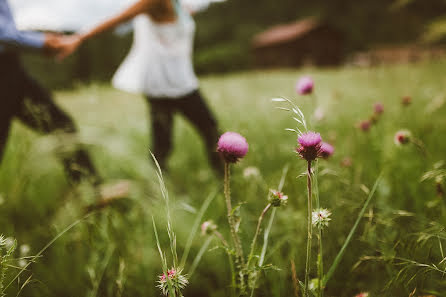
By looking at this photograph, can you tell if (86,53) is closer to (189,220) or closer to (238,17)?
(189,220)

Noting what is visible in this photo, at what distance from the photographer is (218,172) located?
6.95 ft

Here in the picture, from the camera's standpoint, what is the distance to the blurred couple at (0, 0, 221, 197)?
1572 millimetres

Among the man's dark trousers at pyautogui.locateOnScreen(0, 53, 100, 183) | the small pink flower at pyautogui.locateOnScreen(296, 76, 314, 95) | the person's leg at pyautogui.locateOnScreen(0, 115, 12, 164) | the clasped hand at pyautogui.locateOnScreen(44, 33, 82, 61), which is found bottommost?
the person's leg at pyautogui.locateOnScreen(0, 115, 12, 164)

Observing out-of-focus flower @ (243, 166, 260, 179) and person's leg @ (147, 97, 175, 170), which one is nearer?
out-of-focus flower @ (243, 166, 260, 179)

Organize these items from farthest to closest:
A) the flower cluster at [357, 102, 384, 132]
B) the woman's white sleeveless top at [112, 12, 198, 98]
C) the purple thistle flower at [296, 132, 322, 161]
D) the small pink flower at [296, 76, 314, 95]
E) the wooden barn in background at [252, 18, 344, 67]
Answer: the wooden barn in background at [252, 18, 344, 67] → the woman's white sleeveless top at [112, 12, 198, 98] → the flower cluster at [357, 102, 384, 132] → the small pink flower at [296, 76, 314, 95] → the purple thistle flower at [296, 132, 322, 161]

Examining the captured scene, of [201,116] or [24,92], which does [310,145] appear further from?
[24,92]

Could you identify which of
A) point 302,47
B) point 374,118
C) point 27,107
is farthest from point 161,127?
point 302,47

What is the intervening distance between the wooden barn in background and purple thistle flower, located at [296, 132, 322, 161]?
27.1m

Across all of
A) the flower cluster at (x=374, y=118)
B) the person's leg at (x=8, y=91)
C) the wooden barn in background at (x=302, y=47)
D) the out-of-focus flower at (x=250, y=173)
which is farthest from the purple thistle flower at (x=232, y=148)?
the wooden barn in background at (x=302, y=47)

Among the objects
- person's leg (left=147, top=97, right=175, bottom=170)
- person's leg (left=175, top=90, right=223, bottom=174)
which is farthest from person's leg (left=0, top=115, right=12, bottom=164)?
person's leg (left=175, top=90, right=223, bottom=174)

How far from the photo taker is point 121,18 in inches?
60.9

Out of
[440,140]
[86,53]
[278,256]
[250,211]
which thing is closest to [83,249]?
[250,211]

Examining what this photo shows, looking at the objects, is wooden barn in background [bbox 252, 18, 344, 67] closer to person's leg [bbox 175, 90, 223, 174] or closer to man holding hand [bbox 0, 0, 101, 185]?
person's leg [bbox 175, 90, 223, 174]

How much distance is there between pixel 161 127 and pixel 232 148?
1.48 meters
